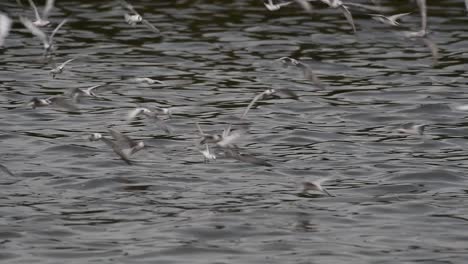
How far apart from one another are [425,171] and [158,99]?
15.9ft

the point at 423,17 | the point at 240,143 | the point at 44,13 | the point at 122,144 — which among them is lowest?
the point at 240,143

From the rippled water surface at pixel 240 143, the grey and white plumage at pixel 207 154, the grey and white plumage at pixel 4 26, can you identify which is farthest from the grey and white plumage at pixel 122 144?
the grey and white plumage at pixel 4 26

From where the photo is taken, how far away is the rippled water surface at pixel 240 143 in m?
10.8

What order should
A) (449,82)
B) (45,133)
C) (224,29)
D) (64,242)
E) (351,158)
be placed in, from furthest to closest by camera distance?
1. (224,29)
2. (449,82)
3. (45,133)
4. (351,158)
5. (64,242)

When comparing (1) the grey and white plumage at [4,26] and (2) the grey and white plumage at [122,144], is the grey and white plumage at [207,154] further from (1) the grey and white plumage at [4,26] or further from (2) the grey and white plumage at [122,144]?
(1) the grey and white plumage at [4,26]

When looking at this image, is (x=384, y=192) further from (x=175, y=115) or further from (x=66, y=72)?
(x=66, y=72)

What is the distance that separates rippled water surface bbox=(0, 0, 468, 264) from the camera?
10.8 meters

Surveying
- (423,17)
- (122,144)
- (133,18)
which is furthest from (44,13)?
(423,17)

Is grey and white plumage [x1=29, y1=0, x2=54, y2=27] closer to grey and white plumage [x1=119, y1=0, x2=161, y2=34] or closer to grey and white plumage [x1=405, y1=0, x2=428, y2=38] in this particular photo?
grey and white plumage [x1=119, y1=0, x2=161, y2=34]

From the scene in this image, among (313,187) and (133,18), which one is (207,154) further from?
(133,18)

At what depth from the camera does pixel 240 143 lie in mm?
14469

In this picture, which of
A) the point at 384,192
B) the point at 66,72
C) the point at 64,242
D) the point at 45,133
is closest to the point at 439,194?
the point at 384,192

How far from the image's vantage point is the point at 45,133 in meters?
15.0

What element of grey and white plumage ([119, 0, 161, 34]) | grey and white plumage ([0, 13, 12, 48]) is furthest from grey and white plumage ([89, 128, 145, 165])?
grey and white plumage ([0, 13, 12, 48])
